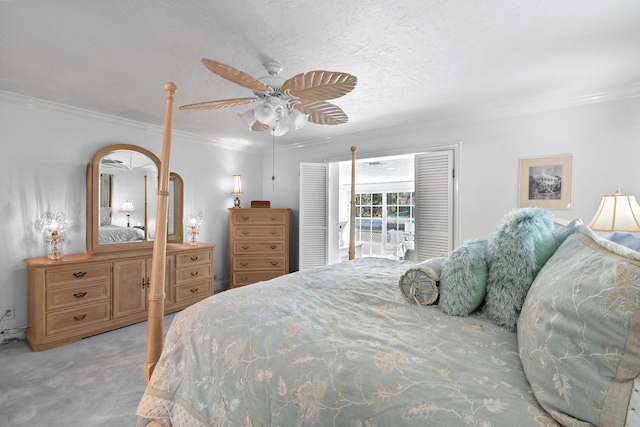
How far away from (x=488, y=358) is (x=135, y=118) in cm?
414

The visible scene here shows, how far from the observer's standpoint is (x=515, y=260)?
121cm

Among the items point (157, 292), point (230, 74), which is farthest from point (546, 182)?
point (157, 292)

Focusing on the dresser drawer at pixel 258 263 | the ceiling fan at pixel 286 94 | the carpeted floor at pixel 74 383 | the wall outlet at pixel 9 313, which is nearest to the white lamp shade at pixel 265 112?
the ceiling fan at pixel 286 94

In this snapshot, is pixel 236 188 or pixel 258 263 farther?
pixel 236 188

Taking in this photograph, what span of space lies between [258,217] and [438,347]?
3772 mm

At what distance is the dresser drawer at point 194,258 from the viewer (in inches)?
146

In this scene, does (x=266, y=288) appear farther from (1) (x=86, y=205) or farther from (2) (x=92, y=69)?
(1) (x=86, y=205)

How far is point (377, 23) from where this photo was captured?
1755 mm

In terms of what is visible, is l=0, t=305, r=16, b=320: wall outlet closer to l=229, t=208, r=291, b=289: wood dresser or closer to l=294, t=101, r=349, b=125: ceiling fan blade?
l=229, t=208, r=291, b=289: wood dresser

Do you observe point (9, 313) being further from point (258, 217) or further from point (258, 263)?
point (258, 217)

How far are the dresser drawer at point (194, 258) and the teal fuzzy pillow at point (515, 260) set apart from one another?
3.45 metres

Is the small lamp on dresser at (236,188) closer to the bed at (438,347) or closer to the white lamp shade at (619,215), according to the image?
the bed at (438,347)

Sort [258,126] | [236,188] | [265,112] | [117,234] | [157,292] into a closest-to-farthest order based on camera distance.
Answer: [157,292] < [265,112] < [258,126] < [117,234] < [236,188]

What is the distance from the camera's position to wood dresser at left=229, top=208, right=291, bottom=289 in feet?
14.6
